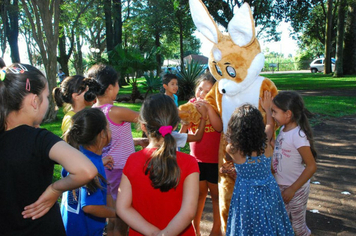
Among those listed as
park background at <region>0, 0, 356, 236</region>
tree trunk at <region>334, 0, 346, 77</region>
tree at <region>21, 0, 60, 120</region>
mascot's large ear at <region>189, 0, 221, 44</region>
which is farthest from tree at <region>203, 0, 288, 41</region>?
mascot's large ear at <region>189, 0, 221, 44</region>

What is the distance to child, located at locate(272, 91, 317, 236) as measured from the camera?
2713 millimetres

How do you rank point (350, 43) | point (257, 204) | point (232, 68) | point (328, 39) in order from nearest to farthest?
1. point (257, 204)
2. point (232, 68)
3. point (350, 43)
4. point (328, 39)

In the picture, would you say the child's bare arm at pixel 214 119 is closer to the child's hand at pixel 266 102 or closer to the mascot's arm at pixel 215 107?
the mascot's arm at pixel 215 107

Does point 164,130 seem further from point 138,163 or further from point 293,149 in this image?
point 293,149

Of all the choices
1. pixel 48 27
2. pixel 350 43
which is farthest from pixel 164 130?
pixel 350 43

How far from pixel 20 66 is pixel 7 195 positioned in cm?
67

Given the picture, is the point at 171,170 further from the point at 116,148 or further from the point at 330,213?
the point at 330,213

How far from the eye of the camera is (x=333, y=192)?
4.16 m

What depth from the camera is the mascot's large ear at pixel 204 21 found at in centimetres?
311

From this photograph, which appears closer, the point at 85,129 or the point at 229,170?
the point at 85,129

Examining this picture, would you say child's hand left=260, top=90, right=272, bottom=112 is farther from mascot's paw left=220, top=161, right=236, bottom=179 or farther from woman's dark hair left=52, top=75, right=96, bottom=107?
woman's dark hair left=52, top=75, right=96, bottom=107

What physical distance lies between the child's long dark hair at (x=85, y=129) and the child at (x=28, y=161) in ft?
1.53

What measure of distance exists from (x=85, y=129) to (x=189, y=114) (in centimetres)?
114

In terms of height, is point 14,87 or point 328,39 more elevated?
point 328,39
